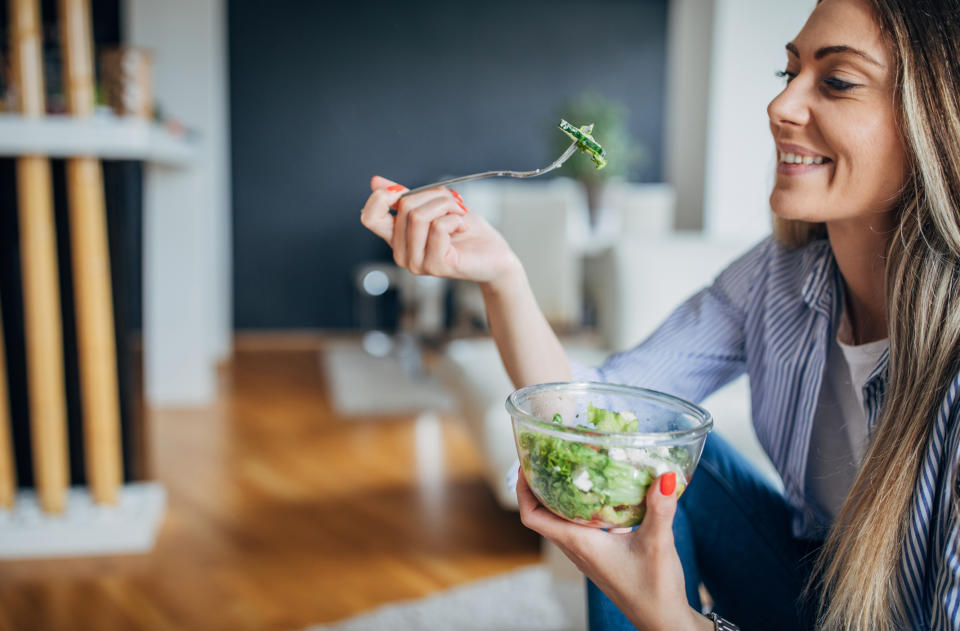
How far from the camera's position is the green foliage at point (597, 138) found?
479cm

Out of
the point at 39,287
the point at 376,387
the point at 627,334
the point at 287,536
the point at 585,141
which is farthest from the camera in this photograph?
the point at 376,387

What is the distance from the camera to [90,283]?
80.0 inches

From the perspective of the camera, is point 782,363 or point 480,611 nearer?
point 782,363

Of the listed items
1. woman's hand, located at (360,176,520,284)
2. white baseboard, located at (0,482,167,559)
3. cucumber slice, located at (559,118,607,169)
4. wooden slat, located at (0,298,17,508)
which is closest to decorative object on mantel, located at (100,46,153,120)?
wooden slat, located at (0,298,17,508)

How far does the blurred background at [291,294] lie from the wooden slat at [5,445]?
0.01 metres

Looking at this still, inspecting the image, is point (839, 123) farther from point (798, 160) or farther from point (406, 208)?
point (406, 208)

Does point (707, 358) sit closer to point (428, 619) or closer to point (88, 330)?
point (428, 619)

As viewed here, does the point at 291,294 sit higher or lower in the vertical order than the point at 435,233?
lower

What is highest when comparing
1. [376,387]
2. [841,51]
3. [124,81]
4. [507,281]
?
[124,81]

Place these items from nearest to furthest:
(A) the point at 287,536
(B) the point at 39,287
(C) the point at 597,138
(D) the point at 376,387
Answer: (B) the point at 39,287 → (A) the point at 287,536 → (D) the point at 376,387 → (C) the point at 597,138

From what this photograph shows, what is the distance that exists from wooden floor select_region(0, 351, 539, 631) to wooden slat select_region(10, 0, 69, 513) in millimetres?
256

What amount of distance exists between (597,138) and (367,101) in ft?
5.35

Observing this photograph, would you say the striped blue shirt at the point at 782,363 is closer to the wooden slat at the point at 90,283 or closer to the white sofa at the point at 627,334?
the white sofa at the point at 627,334

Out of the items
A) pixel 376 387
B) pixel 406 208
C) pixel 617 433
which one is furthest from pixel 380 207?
pixel 376 387
